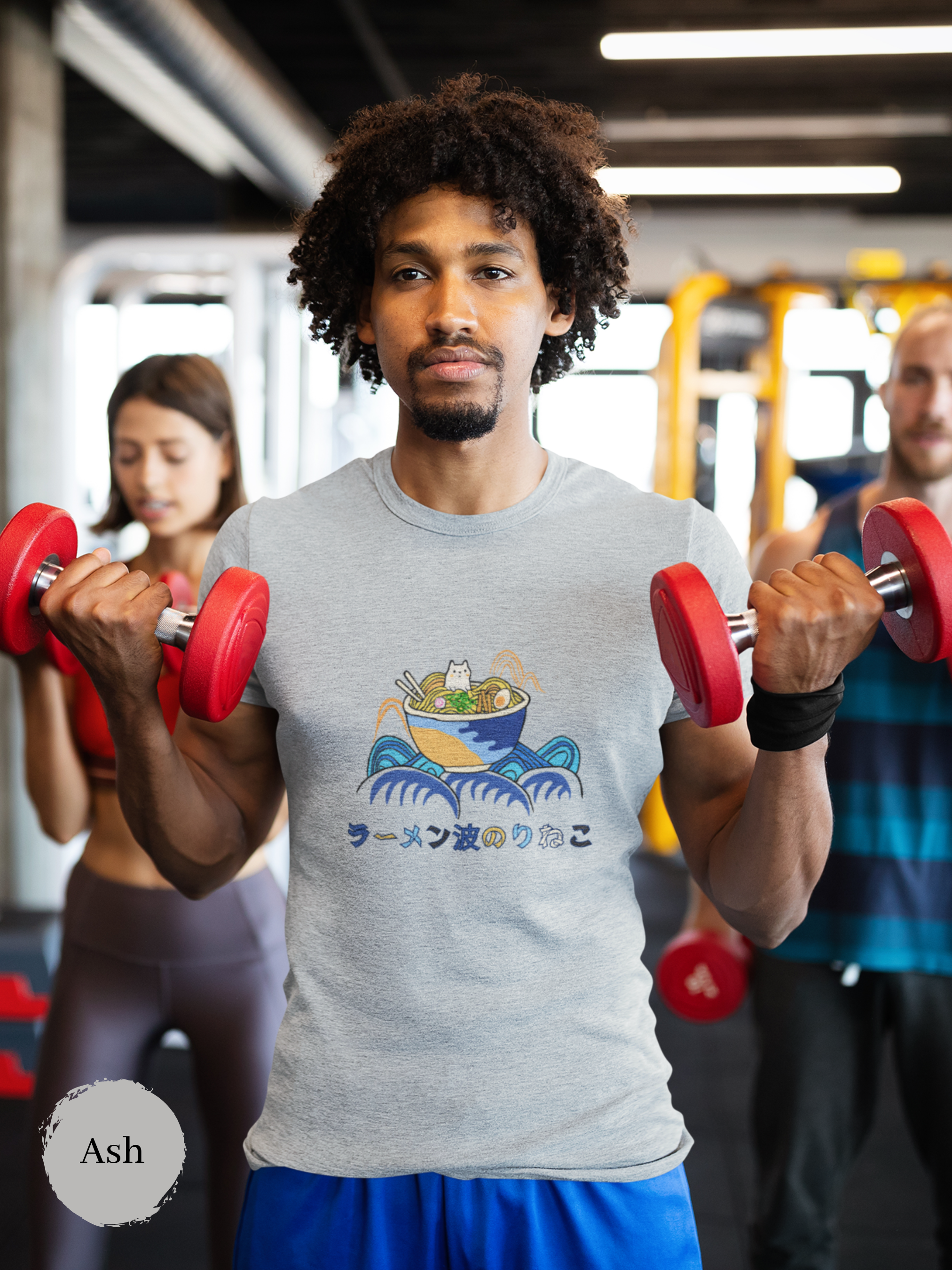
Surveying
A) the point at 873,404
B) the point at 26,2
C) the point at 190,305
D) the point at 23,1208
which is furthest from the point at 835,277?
the point at 190,305

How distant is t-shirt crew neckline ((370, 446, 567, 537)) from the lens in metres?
1.22

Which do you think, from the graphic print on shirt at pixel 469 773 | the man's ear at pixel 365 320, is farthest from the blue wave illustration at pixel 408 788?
the man's ear at pixel 365 320

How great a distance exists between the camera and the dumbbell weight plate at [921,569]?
3.55 ft

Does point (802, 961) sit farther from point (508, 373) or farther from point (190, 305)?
point (190, 305)

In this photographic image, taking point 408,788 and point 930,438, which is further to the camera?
point 930,438

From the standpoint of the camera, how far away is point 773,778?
1.08 meters

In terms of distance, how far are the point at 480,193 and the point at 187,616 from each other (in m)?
0.56

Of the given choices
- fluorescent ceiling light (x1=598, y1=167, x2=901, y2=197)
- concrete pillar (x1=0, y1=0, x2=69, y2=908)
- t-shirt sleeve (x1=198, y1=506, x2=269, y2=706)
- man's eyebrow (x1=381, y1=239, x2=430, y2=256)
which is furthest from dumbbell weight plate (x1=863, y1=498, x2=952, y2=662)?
fluorescent ceiling light (x1=598, y1=167, x2=901, y2=197)

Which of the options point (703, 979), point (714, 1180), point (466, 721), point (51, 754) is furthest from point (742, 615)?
point (714, 1180)

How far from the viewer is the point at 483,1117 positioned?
1.09 m

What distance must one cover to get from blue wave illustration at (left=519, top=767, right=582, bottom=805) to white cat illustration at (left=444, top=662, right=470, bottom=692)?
107 millimetres

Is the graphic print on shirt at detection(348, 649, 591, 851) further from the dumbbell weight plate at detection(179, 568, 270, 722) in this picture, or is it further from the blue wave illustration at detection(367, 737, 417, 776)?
the dumbbell weight plate at detection(179, 568, 270, 722)

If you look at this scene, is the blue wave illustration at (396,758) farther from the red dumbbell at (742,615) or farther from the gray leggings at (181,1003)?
the gray leggings at (181,1003)

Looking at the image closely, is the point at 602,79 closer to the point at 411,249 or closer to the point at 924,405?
the point at 924,405
